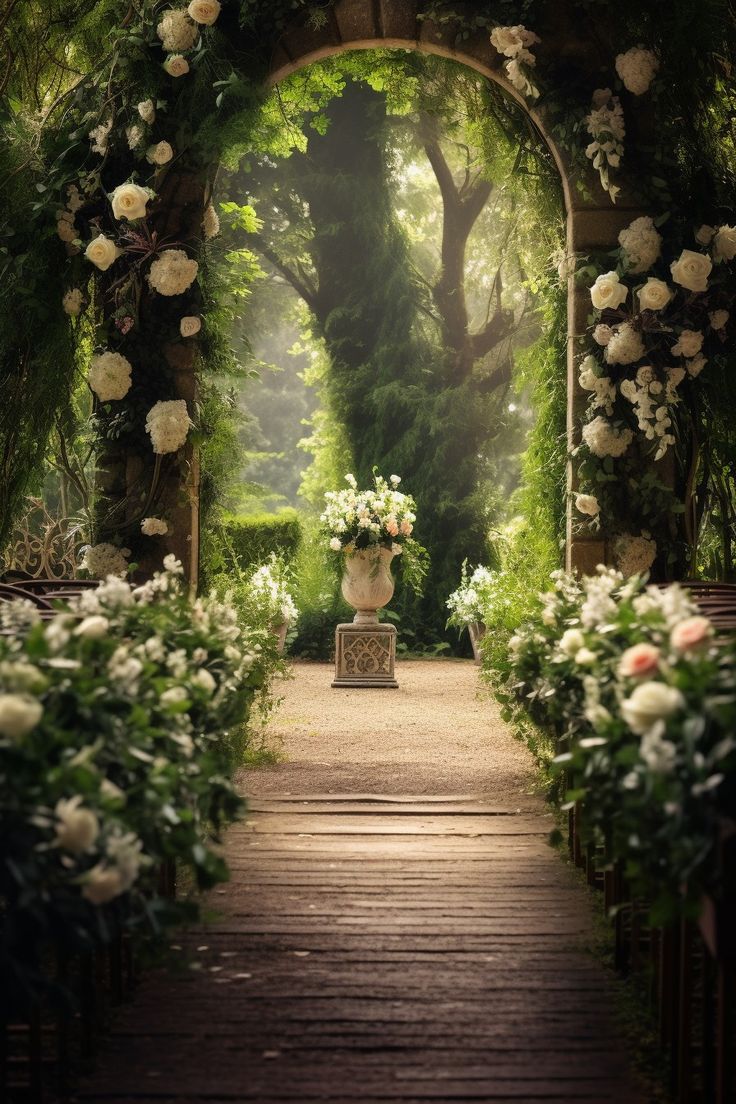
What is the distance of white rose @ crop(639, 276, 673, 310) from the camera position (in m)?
5.09

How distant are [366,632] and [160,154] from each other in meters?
4.78

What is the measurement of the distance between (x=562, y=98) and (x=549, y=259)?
33.7 inches

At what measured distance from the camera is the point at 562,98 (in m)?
5.36

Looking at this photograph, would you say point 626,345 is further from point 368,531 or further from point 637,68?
point 368,531

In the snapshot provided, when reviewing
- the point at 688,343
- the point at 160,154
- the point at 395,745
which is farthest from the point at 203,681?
the point at 395,745

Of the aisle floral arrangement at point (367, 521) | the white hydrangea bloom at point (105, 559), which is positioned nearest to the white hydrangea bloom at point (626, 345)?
the white hydrangea bloom at point (105, 559)

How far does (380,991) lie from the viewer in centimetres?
290

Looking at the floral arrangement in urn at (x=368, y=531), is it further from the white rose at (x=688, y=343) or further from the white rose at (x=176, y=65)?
the white rose at (x=176, y=65)

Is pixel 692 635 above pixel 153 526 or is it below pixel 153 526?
below

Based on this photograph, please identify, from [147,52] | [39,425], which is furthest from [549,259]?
[39,425]

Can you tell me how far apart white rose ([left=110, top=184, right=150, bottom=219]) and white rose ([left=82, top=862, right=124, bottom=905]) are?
12.5 ft

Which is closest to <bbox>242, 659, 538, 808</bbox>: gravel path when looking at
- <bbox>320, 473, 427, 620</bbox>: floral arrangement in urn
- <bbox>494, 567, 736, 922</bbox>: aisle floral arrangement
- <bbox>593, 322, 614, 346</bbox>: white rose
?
<bbox>320, 473, 427, 620</bbox>: floral arrangement in urn

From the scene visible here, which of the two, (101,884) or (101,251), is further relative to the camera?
(101,251)

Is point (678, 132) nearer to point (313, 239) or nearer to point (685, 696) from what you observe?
point (685, 696)
